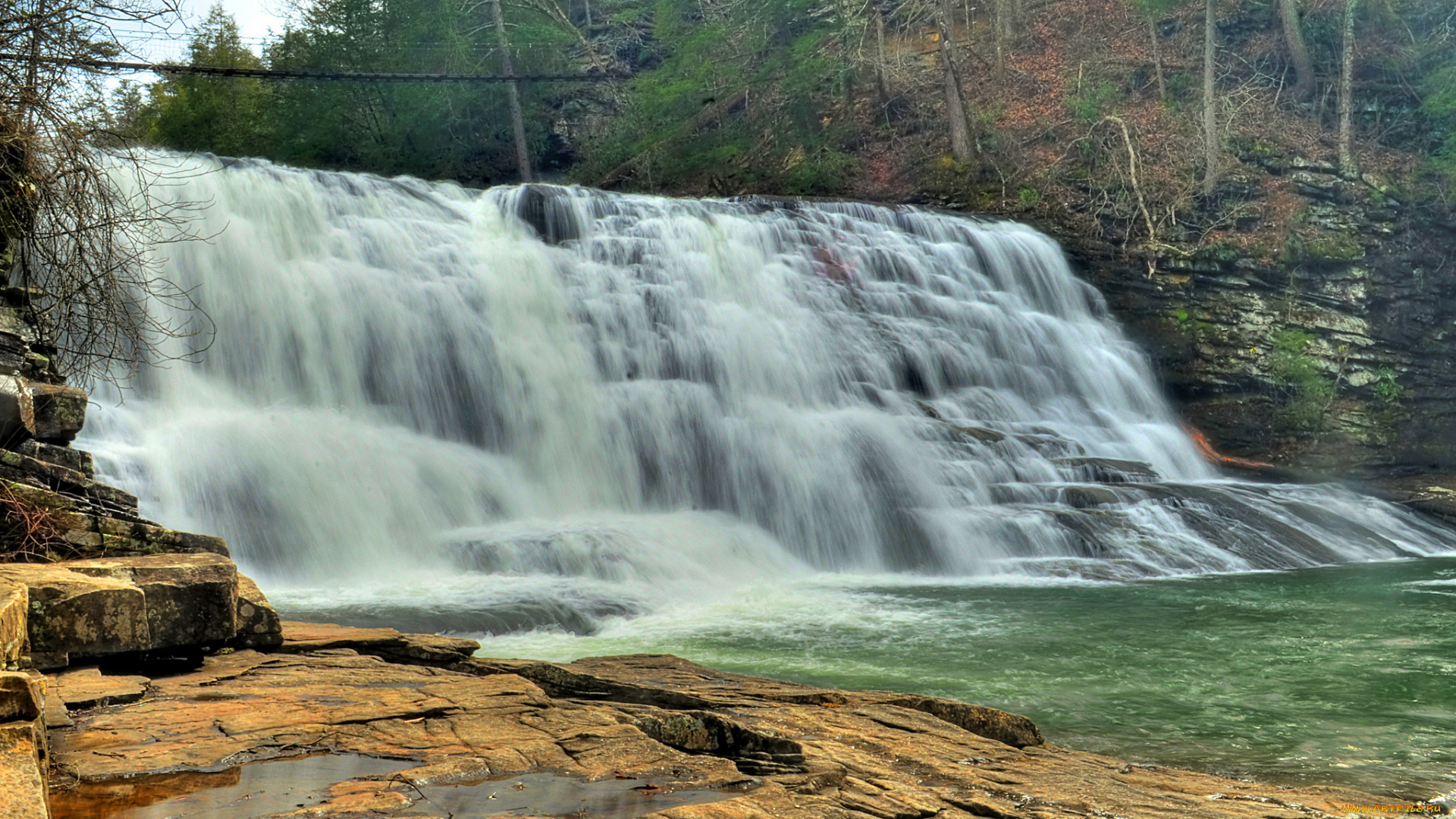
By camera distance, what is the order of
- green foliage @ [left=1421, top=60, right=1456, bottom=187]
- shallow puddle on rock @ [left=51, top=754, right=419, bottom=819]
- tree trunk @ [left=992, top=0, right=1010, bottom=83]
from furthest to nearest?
tree trunk @ [left=992, top=0, right=1010, bottom=83]
green foliage @ [left=1421, top=60, right=1456, bottom=187]
shallow puddle on rock @ [left=51, top=754, right=419, bottom=819]

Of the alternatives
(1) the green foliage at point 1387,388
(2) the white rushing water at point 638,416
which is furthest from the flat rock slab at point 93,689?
(1) the green foliage at point 1387,388

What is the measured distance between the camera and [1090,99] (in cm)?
2611

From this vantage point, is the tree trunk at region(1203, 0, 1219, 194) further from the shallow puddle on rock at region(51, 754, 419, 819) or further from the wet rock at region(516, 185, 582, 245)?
the shallow puddle on rock at region(51, 754, 419, 819)

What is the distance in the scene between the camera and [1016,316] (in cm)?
1956

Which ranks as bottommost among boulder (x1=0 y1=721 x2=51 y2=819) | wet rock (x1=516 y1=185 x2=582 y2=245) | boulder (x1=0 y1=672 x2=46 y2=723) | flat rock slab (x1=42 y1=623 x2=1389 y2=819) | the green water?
the green water

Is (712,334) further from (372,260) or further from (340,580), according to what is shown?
(340,580)

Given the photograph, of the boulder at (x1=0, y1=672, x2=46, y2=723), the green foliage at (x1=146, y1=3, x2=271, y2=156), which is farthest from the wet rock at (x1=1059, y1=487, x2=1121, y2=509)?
the green foliage at (x1=146, y1=3, x2=271, y2=156)

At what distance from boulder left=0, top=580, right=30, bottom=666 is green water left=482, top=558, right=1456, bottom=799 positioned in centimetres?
446

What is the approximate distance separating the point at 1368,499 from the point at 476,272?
1387 centimetres

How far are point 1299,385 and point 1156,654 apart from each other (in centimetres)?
1401

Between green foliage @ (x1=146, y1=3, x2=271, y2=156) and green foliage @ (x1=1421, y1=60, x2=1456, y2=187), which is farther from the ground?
green foliage @ (x1=146, y1=3, x2=271, y2=156)

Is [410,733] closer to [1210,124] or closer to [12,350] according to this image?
[12,350]

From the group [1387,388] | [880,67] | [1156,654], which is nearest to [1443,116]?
[1387,388]

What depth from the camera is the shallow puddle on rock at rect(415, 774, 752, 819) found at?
9.64 ft
